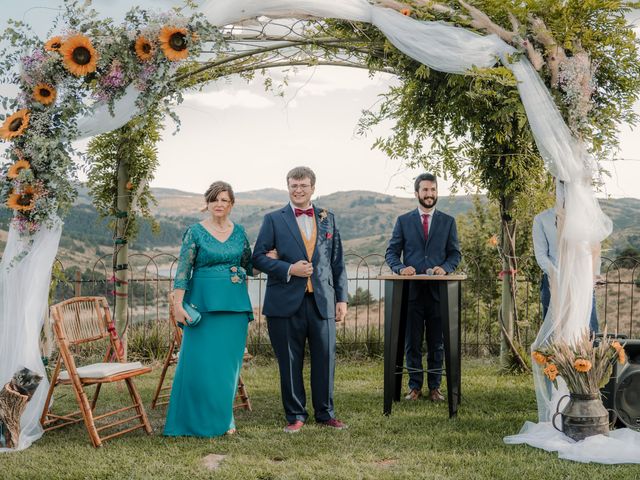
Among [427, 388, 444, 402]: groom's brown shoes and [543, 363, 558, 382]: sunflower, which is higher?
[543, 363, 558, 382]: sunflower

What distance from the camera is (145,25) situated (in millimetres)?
5250

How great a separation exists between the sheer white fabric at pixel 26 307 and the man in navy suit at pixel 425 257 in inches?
107

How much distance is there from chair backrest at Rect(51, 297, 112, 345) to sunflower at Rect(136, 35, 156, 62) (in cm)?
186

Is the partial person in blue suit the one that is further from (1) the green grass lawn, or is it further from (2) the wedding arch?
(1) the green grass lawn

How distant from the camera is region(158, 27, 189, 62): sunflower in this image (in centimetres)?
511

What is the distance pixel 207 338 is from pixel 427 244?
6.82 ft

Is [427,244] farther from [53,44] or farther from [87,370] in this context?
[53,44]

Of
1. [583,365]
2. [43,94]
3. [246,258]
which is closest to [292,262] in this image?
[246,258]

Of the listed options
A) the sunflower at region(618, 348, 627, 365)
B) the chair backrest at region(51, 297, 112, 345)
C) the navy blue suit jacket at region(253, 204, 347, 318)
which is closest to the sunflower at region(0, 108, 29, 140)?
the chair backrest at region(51, 297, 112, 345)

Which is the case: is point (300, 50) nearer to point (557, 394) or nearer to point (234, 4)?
point (234, 4)

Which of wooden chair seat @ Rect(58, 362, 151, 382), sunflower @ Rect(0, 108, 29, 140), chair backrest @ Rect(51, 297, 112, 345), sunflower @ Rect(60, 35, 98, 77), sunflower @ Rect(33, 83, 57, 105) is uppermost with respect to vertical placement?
sunflower @ Rect(60, 35, 98, 77)

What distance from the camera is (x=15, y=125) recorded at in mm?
5141

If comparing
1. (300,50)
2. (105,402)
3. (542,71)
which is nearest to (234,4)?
(300,50)

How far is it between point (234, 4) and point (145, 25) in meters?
0.69
